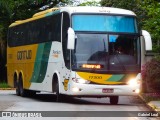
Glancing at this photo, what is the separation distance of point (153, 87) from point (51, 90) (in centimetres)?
440

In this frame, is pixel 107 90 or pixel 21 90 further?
pixel 21 90

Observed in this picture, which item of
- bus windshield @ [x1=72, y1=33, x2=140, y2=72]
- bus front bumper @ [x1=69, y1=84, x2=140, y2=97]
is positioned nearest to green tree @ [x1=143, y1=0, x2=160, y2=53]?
bus windshield @ [x1=72, y1=33, x2=140, y2=72]

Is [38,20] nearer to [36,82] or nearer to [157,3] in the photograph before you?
[36,82]

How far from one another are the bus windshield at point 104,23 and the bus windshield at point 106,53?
0.94 feet

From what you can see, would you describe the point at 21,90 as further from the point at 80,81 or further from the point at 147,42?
the point at 147,42

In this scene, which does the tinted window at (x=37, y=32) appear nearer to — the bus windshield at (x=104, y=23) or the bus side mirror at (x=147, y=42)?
the bus windshield at (x=104, y=23)

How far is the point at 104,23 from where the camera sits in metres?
21.0

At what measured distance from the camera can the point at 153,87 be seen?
76.2 feet

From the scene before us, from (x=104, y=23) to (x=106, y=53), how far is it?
1.28 m

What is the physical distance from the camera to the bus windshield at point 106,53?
2024cm

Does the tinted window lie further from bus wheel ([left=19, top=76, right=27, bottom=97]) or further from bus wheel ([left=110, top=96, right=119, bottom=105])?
bus wheel ([left=110, top=96, right=119, bottom=105])

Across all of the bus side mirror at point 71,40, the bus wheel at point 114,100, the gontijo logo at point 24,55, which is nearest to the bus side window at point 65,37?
the bus side mirror at point 71,40

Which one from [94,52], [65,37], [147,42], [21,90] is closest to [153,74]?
[147,42]

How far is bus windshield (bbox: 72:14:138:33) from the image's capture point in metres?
20.7
